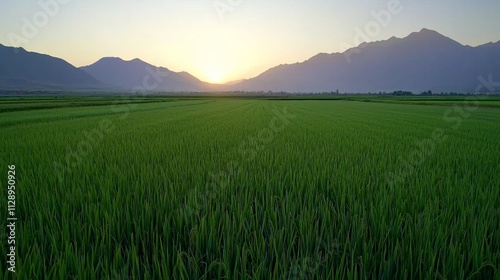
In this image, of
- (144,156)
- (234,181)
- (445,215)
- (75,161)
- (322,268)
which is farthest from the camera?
(144,156)

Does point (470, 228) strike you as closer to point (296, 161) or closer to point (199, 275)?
point (199, 275)

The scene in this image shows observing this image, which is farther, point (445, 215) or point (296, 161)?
point (296, 161)

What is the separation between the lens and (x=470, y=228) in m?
2.01

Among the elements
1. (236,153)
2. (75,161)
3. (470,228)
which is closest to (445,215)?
(470,228)

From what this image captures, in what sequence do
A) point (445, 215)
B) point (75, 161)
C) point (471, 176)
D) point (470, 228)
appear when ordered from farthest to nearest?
1. point (75, 161)
2. point (471, 176)
3. point (445, 215)
4. point (470, 228)

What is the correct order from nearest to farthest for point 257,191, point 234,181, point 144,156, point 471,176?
point 257,191
point 234,181
point 471,176
point 144,156

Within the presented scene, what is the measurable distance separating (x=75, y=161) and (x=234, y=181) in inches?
115

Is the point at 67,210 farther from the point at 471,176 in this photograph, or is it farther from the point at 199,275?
the point at 471,176

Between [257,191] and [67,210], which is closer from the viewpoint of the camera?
[67,210]

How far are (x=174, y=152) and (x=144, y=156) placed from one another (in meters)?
0.58

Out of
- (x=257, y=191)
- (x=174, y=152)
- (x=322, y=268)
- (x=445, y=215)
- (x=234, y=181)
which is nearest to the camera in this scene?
(x=322, y=268)

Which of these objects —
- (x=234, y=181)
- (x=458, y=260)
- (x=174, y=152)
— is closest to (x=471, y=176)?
(x=458, y=260)

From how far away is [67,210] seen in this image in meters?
2.21

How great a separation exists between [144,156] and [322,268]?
4.21 metres
